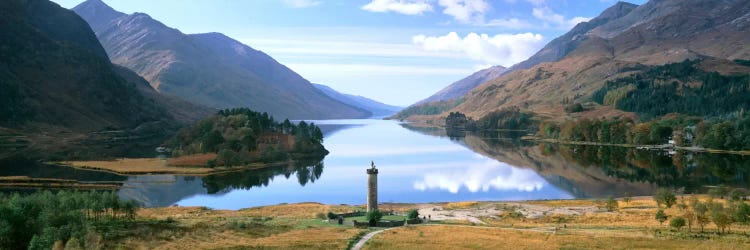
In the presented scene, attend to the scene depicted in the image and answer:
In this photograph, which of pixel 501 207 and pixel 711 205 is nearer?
pixel 711 205

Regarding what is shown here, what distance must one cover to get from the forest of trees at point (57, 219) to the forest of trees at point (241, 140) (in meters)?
82.6

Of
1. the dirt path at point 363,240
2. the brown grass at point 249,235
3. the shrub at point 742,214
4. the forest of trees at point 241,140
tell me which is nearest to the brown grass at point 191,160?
the forest of trees at point 241,140

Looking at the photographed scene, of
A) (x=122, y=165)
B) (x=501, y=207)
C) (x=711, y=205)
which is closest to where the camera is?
(x=711, y=205)

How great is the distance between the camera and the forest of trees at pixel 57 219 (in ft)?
158

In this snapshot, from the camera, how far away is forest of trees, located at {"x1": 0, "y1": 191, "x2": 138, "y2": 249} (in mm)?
48219

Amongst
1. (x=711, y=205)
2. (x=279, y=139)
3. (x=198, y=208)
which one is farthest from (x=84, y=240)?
(x=279, y=139)

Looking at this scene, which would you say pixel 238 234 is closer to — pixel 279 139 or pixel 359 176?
pixel 359 176

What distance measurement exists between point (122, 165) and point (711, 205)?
125 metres

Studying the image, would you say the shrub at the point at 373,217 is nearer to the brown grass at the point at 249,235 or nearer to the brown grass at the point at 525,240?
the brown grass at the point at 249,235

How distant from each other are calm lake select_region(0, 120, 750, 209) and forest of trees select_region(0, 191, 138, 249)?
108 ft

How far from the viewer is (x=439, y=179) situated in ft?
437

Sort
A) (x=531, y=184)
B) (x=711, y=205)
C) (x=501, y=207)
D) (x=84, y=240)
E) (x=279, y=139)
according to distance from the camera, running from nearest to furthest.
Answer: (x=84, y=240), (x=711, y=205), (x=501, y=207), (x=531, y=184), (x=279, y=139)

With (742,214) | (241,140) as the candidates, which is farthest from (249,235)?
(241,140)

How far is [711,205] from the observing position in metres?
57.9
